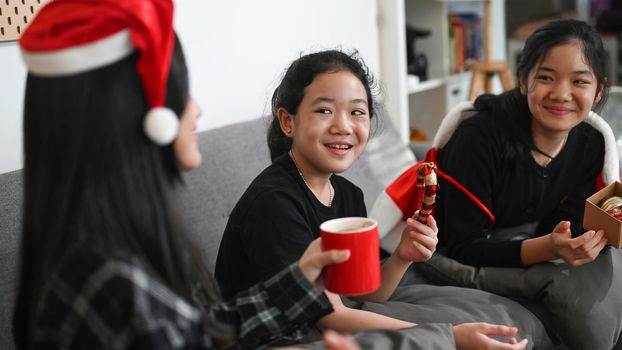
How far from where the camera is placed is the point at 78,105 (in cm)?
81

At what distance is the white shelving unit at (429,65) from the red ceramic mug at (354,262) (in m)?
1.98

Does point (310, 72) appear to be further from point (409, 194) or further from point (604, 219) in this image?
point (604, 219)

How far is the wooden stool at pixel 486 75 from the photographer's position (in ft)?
10.9

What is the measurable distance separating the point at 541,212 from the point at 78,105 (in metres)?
1.34

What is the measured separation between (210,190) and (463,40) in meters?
2.34

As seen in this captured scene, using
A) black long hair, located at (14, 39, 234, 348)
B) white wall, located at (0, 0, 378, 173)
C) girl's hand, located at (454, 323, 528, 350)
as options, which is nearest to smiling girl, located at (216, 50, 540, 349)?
girl's hand, located at (454, 323, 528, 350)

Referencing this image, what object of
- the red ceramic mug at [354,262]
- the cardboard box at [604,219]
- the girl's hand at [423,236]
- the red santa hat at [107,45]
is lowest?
the cardboard box at [604,219]

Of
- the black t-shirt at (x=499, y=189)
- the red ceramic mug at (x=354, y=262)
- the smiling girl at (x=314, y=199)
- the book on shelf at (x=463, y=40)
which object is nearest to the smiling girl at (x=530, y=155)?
the black t-shirt at (x=499, y=189)

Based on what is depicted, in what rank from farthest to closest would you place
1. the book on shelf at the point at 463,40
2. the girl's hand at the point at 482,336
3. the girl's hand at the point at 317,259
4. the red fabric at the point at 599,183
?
the book on shelf at the point at 463,40 < the red fabric at the point at 599,183 < the girl's hand at the point at 482,336 < the girl's hand at the point at 317,259

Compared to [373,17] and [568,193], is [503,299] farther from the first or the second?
[373,17]

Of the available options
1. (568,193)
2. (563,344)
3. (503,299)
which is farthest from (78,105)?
(568,193)

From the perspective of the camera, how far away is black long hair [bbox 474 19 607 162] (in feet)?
5.55

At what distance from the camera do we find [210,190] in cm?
170

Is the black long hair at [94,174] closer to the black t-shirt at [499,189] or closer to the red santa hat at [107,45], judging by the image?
the red santa hat at [107,45]
